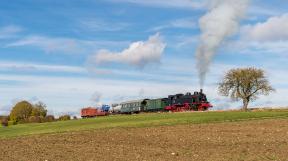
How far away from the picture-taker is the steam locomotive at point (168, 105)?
7475cm

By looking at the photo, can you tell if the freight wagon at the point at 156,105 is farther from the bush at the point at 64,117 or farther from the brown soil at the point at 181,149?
the brown soil at the point at 181,149

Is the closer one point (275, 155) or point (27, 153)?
point (275, 155)

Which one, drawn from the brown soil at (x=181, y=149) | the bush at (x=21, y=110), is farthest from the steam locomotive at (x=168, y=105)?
the brown soil at (x=181, y=149)

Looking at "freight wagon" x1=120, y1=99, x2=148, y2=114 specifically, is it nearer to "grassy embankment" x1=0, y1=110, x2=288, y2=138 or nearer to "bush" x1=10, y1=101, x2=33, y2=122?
"bush" x1=10, y1=101, x2=33, y2=122

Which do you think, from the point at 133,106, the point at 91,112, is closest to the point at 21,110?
the point at 91,112

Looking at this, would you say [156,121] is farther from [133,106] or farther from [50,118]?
[50,118]

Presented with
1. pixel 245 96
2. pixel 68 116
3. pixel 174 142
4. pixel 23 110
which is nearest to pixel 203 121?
pixel 174 142

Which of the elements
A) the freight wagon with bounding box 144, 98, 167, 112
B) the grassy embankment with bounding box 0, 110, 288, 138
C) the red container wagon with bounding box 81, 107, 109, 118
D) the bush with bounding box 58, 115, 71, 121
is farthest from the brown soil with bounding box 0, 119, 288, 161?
the red container wagon with bounding box 81, 107, 109, 118

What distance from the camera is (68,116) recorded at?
99.2m

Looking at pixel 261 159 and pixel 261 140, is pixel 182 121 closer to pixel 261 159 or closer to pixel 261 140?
pixel 261 140

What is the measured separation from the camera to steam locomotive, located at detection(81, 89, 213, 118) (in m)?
74.8

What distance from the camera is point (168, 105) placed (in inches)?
3150

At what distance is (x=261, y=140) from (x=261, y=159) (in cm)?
880

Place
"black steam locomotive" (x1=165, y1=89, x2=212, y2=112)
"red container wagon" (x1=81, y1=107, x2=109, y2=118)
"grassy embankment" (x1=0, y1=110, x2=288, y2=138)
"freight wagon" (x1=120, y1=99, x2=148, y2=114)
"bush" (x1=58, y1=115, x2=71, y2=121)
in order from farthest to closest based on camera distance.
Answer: "red container wagon" (x1=81, y1=107, x2=109, y2=118) → "bush" (x1=58, y1=115, x2=71, y2=121) → "freight wagon" (x1=120, y1=99, x2=148, y2=114) → "black steam locomotive" (x1=165, y1=89, x2=212, y2=112) → "grassy embankment" (x1=0, y1=110, x2=288, y2=138)
